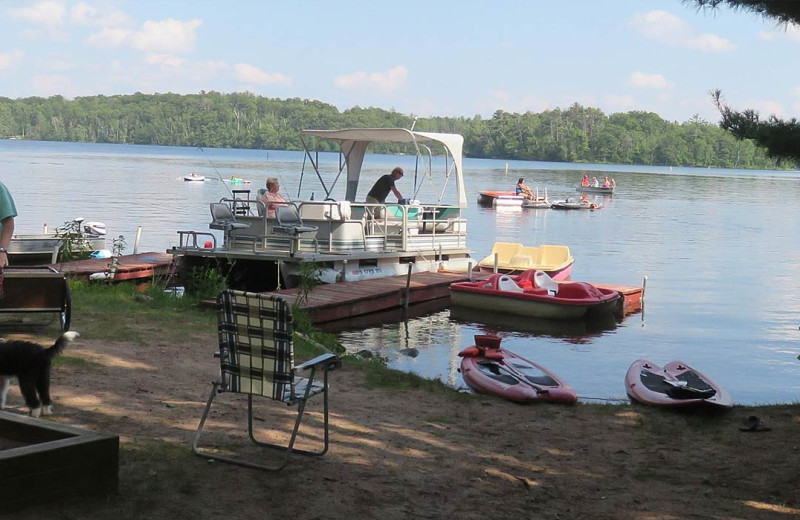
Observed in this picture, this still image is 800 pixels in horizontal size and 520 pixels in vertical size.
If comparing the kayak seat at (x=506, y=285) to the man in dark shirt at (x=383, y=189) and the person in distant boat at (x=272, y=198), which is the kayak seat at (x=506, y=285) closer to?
the man in dark shirt at (x=383, y=189)

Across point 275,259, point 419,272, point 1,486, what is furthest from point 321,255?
point 1,486

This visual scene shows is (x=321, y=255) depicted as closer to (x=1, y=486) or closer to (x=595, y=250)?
(x=1, y=486)

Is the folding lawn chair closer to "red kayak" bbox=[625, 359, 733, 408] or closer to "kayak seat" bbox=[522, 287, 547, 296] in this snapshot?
"red kayak" bbox=[625, 359, 733, 408]

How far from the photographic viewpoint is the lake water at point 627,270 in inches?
566

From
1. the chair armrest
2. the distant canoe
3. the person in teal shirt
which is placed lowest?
the distant canoe

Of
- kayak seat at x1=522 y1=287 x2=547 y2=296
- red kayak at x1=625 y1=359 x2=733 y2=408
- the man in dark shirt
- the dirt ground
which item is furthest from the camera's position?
the man in dark shirt

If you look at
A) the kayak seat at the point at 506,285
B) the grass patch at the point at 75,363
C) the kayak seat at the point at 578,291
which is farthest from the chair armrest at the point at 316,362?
the kayak seat at the point at 578,291

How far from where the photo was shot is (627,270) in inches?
1125

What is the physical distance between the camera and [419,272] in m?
20.2

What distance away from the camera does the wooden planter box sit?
4.17 meters

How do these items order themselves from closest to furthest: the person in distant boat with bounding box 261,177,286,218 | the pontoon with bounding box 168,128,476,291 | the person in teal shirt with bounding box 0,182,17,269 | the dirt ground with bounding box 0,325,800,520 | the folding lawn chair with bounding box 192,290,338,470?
1. the dirt ground with bounding box 0,325,800,520
2. the folding lawn chair with bounding box 192,290,338,470
3. the person in teal shirt with bounding box 0,182,17,269
4. the pontoon with bounding box 168,128,476,291
5. the person in distant boat with bounding box 261,177,286,218

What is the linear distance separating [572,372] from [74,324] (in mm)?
6888

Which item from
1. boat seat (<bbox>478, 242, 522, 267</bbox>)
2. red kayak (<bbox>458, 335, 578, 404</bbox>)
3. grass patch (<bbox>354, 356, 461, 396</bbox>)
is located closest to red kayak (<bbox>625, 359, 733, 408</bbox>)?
red kayak (<bbox>458, 335, 578, 404</bbox>)

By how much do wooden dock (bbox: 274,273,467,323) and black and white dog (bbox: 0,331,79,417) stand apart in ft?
28.1
